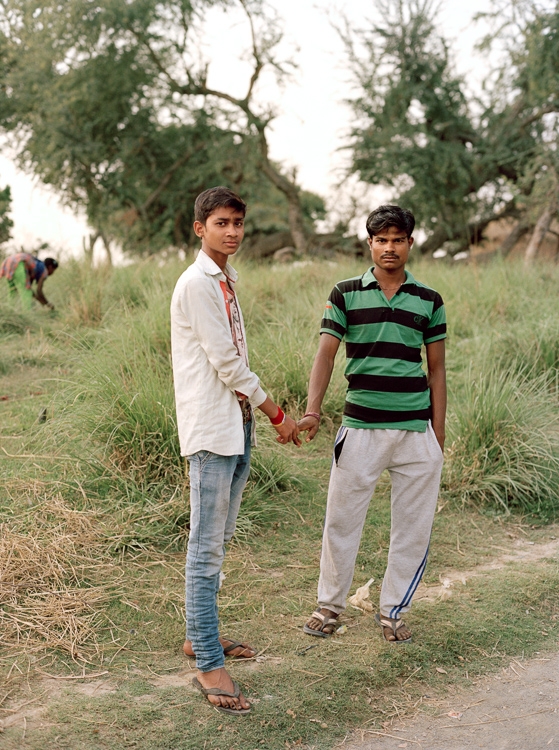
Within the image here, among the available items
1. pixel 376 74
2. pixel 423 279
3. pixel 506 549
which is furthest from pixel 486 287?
pixel 376 74

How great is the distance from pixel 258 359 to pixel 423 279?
430cm

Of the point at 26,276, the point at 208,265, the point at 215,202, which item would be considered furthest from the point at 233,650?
the point at 26,276

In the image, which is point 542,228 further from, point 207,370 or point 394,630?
point 207,370

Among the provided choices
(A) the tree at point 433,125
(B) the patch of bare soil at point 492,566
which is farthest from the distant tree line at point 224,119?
(B) the patch of bare soil at point 492,566

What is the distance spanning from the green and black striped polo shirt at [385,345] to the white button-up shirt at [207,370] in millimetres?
652

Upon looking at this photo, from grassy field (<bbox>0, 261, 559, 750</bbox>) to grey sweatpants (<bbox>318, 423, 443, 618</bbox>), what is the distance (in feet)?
1.02

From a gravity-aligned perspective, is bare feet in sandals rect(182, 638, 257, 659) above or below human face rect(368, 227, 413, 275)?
below

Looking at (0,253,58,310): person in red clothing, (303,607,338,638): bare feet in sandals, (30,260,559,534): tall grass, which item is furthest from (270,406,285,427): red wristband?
(0,253,58,310): person in red clothing

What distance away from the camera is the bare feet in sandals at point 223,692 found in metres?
3.00

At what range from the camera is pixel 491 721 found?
10.2ft

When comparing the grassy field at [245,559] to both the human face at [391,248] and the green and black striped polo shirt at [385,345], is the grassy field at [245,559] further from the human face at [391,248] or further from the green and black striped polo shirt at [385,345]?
the human face at [391,248]

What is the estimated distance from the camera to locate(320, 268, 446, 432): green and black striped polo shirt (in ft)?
11.1

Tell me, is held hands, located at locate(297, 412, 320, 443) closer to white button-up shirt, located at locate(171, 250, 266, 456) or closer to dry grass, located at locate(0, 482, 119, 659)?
white button-up shirt, located at locate(171, 250, 266, 456)

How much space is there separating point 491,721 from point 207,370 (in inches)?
69.0
